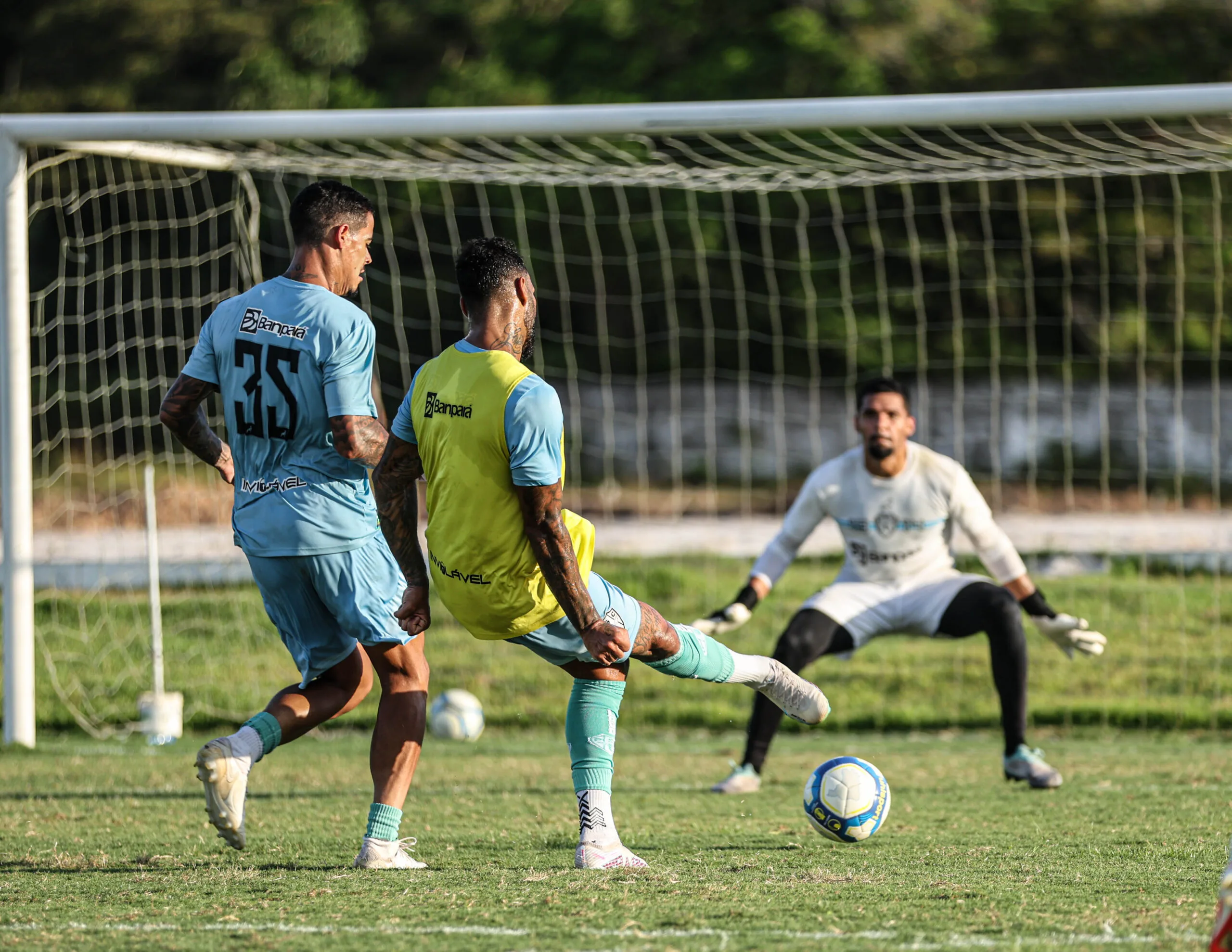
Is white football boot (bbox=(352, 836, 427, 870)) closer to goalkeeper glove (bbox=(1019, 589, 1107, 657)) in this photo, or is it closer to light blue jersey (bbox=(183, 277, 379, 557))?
light blue jersey (bbox=(183, 277, 379, 557))

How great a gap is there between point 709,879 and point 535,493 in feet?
3.93

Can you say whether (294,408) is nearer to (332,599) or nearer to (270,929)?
(332,599)

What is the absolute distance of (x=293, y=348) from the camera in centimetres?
451

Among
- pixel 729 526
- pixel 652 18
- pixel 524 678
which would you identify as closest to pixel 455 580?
pixel 524 678

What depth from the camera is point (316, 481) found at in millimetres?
4570

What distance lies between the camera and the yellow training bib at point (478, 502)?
13.8ft

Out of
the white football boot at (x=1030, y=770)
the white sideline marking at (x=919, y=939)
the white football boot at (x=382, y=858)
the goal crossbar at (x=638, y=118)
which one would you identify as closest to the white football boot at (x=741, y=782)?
the white football boot at (x=1030, y=770)

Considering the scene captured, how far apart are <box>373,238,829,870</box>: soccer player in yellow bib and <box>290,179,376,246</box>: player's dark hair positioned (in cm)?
51

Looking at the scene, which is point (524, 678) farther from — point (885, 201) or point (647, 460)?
point (885, 201)

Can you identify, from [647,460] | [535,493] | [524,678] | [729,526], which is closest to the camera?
[535,493]

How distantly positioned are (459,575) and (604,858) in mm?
940

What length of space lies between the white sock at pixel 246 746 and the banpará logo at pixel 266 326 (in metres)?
1.19

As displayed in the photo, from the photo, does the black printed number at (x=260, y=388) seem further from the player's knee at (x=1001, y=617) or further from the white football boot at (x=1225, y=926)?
the player's knee at (x=1001, y=617)

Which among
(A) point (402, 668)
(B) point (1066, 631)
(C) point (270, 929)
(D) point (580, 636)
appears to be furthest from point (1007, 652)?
(C) point (270, 929)
